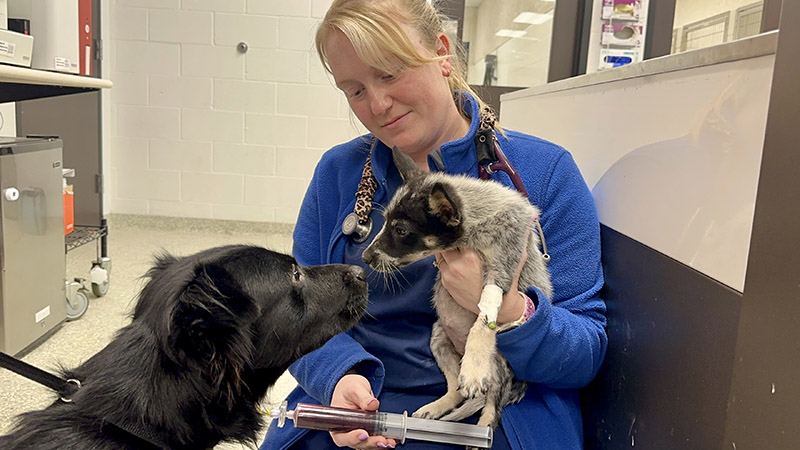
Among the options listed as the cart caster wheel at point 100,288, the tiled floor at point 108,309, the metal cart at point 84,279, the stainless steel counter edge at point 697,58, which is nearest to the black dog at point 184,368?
the tiled floor at point 108,309

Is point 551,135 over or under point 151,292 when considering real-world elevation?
over

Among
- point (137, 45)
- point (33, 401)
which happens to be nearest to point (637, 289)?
point (33, 401)

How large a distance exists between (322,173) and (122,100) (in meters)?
4.79

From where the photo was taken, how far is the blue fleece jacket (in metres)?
1.38

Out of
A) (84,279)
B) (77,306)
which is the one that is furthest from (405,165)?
(84,279)

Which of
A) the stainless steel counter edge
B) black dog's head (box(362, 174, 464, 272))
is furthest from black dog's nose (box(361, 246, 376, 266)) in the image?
the stainless steel counter edge

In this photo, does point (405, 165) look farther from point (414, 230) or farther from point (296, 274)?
point (296, 274)

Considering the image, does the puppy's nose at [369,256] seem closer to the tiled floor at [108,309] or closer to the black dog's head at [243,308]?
the black dog's head at [243,308]

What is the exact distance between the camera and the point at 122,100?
578cm

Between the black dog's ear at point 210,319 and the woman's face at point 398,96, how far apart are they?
2.05 ft

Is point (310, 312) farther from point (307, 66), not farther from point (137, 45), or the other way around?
point (137, 45)

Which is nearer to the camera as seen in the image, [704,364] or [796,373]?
[796,373]

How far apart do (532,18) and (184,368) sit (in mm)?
4456

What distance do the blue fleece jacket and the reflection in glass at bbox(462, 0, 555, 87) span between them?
3.30 meters
